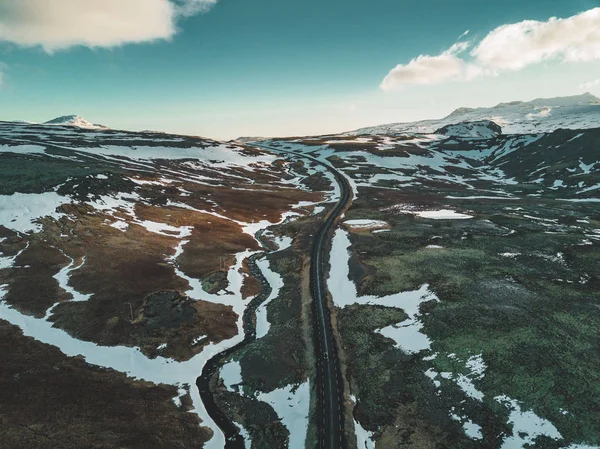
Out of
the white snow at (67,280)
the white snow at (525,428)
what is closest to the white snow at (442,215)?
the white snow at (525,428)

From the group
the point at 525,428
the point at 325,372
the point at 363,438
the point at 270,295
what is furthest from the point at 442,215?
the point at 363,438

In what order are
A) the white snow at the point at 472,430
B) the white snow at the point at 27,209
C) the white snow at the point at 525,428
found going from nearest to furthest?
the white snow at the point at 525,428
the white snow at the point at 472,430
the white snow at the point at 27,209

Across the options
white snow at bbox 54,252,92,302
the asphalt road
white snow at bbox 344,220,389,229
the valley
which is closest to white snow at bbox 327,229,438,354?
the valley

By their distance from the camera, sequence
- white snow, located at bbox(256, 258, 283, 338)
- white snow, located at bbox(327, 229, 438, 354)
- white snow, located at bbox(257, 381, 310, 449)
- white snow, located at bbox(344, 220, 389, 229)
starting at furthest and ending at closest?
white snow, located at bbox(344, 220, 389, 229) → white snow, located at bbox(256, 258, 283, 338) → white snow, located at bbox(327, 229, 438, 354) → white snow, located at bbox(257, 381, 310, 449)

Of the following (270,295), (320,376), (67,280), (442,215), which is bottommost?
(320,376)

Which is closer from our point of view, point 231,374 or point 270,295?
point 231,374

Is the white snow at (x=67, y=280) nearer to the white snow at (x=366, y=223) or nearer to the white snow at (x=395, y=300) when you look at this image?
→ the white snow at (x=395, y=300)

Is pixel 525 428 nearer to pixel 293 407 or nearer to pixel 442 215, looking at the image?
pixel 293 407

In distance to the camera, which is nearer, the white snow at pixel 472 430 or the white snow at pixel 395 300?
the white snow at pixel 472 430

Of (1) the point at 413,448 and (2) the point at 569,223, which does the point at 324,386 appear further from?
(2) the point at 569,223

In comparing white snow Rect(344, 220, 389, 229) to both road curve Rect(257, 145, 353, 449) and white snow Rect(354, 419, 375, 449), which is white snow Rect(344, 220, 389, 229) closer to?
road curve Rect(257, 145, 353, 449)

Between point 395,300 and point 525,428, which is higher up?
point 395,300

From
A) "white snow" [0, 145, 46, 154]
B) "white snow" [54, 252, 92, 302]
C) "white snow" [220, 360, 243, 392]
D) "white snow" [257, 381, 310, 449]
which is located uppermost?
"white snow" [0, 145, 46, 154]
